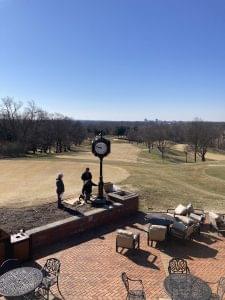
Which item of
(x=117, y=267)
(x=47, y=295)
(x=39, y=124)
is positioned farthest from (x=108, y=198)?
(x=39, y=124)

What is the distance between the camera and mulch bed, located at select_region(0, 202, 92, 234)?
11.9 m

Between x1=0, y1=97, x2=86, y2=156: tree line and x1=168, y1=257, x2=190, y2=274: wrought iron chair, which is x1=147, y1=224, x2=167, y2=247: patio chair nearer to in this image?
x1=168, y1=257, x2=190, y2=274: wrought iron chair

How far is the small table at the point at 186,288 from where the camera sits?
7.30m

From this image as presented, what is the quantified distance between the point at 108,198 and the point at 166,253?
4732mm

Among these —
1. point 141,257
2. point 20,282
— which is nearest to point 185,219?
point 141,257

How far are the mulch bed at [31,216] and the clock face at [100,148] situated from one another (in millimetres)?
2318

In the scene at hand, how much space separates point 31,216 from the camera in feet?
42.0

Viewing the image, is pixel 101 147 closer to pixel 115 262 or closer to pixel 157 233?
pixel 157 233

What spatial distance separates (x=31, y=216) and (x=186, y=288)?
712cm

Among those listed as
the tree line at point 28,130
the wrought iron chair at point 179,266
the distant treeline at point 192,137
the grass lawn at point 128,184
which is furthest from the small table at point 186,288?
the tree line at point 28,130

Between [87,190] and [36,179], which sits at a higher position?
[87,190]

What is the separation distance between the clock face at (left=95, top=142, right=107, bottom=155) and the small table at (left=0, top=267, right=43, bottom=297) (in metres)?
6.90

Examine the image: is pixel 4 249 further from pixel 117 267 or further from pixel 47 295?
pixel 117 267

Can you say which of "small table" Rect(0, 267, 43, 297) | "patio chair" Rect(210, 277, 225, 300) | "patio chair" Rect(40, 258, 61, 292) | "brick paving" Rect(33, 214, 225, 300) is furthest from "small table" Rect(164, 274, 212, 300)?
"small table" Rect(0, 267, 43, 297)
